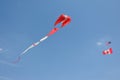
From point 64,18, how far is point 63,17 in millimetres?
839

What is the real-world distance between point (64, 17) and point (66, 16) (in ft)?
2.49

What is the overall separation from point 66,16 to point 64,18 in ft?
3.69

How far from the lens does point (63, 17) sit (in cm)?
7750

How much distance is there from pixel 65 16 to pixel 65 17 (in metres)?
0.46

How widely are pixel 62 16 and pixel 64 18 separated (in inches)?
66.2

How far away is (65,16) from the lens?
7731 cm

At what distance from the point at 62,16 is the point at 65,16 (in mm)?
1281

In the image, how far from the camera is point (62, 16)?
257 ft

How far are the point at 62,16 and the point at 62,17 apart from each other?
42 centimetres

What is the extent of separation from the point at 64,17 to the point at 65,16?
18.5 inches

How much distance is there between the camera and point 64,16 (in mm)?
77688

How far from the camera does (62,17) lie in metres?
77.9

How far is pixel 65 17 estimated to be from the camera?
77.0 metres
